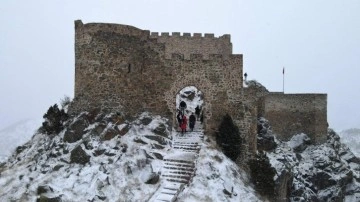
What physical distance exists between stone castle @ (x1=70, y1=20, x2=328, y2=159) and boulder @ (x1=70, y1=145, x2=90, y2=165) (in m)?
3.21

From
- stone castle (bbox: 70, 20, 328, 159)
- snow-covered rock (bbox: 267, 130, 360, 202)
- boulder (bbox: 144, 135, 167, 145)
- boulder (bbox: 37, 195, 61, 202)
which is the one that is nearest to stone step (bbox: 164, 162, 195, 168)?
boulder (bbox: 144, 135, 167, 145)

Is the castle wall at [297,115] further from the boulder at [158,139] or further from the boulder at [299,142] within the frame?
the boulder at [158,139]

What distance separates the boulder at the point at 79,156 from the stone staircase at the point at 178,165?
4.14 metres

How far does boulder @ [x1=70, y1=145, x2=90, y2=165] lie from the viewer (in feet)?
86.1

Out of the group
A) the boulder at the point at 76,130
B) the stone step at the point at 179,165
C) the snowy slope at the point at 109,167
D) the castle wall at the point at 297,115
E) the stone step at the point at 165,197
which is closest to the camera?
the stone step at the point at 165,197

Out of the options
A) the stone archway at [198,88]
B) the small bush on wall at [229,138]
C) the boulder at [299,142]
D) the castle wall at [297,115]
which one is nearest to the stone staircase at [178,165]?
the small bush on wall at [229,138]

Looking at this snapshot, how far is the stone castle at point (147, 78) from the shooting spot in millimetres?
28969

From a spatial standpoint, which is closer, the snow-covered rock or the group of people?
the group of people

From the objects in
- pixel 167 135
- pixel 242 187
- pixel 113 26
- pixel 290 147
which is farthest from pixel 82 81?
pixel 290 147

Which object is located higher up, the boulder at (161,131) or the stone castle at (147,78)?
the stone castle at (147,78)

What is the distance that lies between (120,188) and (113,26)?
984cm

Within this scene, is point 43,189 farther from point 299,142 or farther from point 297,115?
point 297,115

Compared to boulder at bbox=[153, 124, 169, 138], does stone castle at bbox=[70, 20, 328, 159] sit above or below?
above

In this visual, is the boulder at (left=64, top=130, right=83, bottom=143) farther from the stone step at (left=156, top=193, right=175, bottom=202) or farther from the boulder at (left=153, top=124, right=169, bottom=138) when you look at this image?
the stone step at (left=156, top=193, right=175, bottom=202)
